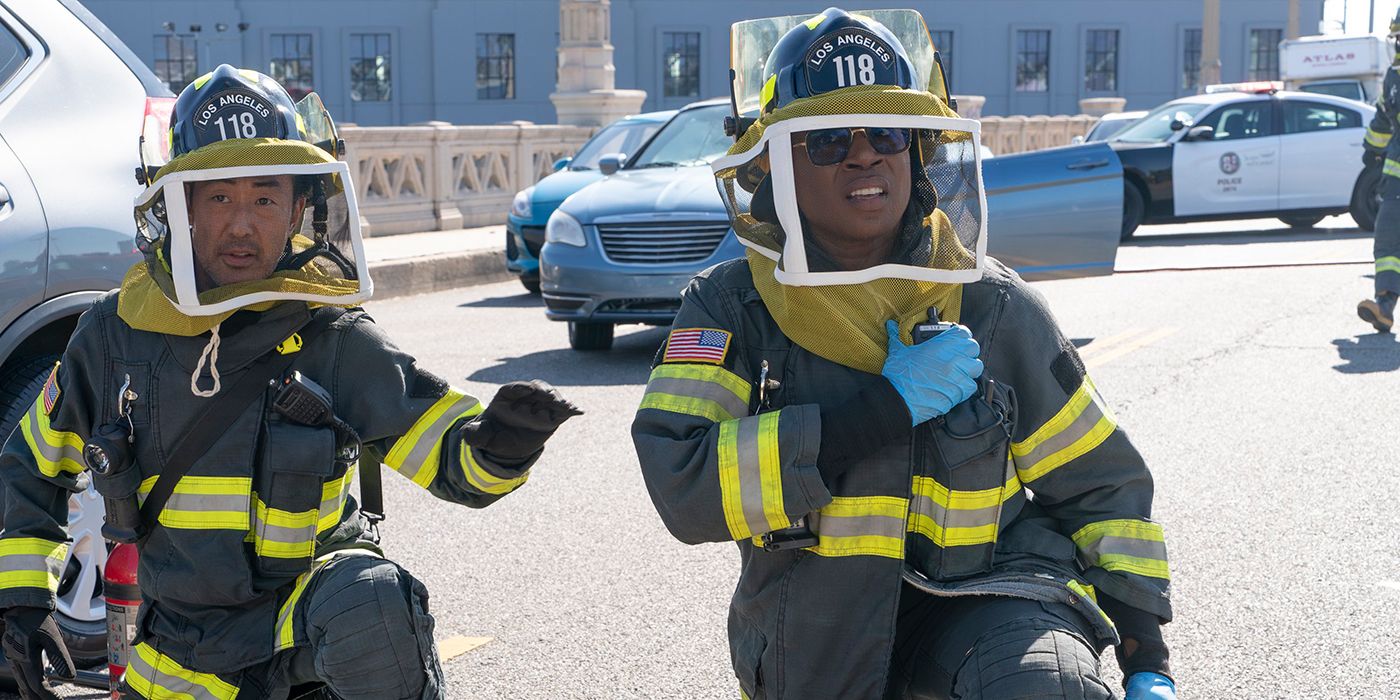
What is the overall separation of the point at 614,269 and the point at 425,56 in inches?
1208

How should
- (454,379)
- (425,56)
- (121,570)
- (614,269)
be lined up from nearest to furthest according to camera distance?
(121,570) < (454,379) < (614,269) < (425,56)

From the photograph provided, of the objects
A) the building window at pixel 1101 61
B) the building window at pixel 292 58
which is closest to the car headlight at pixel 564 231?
the building window at pixel 292 58

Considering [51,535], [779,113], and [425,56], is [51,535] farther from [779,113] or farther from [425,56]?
[425,56]

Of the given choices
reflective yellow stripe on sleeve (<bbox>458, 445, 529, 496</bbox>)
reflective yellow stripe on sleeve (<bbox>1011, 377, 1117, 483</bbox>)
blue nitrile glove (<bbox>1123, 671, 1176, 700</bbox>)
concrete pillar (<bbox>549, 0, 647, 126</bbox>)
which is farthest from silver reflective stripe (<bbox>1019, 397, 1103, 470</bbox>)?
concrete pillar (<bbox>549, 0, 647, 126</bbox>)

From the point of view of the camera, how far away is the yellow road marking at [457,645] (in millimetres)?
4336

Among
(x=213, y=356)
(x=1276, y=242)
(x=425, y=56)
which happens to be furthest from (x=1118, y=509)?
(x=425, y=56)

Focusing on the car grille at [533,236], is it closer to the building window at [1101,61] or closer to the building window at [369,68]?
the building window at [369,68]

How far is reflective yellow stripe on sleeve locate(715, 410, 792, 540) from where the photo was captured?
262 centimetres

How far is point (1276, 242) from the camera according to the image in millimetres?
16594

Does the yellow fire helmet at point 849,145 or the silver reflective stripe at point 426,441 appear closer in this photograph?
the yellow fire helmet at point 849,145

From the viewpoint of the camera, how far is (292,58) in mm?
37969

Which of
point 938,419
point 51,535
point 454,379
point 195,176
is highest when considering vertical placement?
point 195,176

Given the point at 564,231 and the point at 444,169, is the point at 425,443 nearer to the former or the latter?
the point at 564,231

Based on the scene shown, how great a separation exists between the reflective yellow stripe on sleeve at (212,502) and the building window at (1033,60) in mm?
40736
